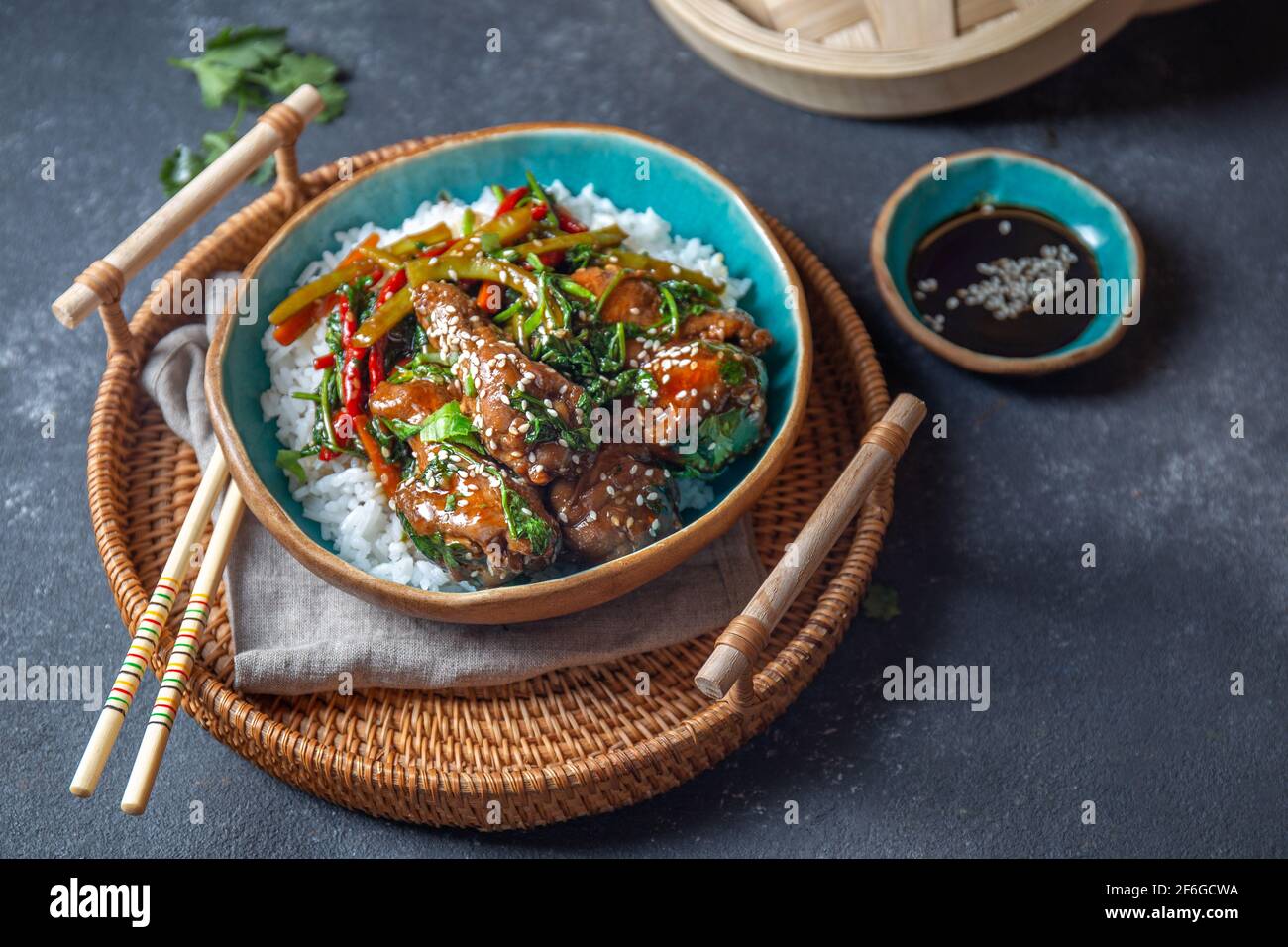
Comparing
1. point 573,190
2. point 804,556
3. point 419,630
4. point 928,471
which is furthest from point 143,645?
point 928,471

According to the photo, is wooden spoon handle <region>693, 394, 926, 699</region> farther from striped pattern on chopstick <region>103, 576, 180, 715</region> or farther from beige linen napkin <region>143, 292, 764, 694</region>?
striped pattern on chopstick <region>103, 576, 180, 715</region>

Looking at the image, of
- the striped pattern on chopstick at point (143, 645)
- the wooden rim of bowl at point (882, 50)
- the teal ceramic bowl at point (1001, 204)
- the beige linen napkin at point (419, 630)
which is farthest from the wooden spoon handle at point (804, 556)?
the wooden rim of bowl at point (882, 50)

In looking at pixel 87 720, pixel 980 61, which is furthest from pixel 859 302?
pixel 87 720

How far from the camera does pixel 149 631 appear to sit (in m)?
2.92

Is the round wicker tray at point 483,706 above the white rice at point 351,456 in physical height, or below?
below

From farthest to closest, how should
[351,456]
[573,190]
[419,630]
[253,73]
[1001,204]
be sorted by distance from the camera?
[253,73] → [1001,204] → [573,190] → [351,456] → [419,630]

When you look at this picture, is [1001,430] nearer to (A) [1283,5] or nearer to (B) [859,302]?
(B) [859,302]

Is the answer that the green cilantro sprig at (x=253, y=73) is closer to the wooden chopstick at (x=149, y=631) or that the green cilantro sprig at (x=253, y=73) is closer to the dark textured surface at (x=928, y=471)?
the dark textured surface at (x=928, y=471)

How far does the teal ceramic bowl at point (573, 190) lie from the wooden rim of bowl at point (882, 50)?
845 mm

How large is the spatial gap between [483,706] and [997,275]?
6.85ft

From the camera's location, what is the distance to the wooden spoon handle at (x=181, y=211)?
10.4 ft

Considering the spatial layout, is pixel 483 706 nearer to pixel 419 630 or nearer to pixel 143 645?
pixel 419 630

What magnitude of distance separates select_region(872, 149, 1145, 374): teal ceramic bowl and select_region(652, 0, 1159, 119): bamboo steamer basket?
0.30 meters

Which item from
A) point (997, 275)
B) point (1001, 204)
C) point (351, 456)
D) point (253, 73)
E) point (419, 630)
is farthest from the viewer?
point (253, 73)
